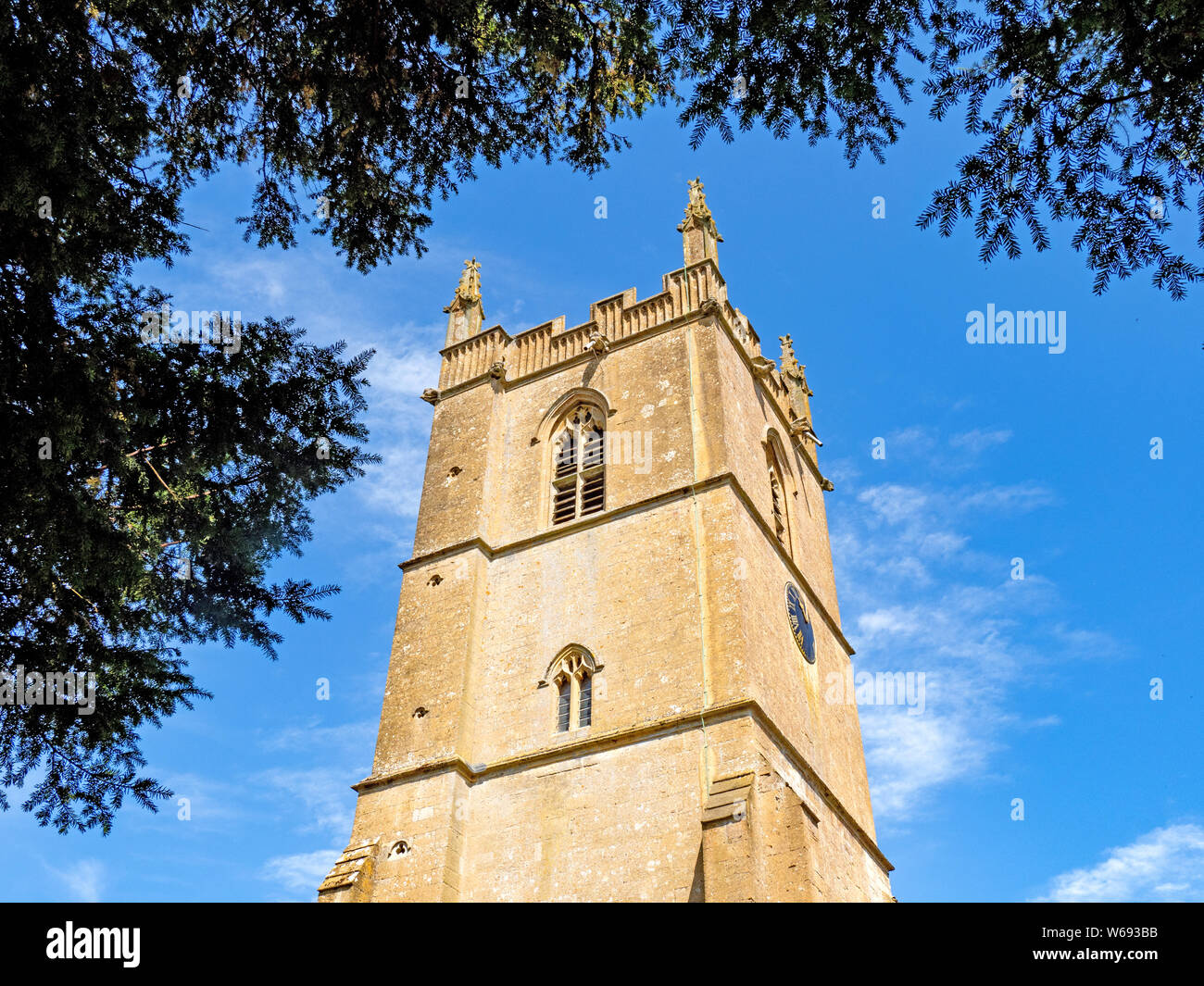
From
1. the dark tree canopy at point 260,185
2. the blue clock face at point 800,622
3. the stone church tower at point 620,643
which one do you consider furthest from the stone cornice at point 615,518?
the dark tree canopy at point 260,185

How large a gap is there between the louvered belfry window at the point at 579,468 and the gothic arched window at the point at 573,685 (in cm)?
344

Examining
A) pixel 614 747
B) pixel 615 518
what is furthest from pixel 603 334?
pixel 614 747

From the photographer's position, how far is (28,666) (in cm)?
838

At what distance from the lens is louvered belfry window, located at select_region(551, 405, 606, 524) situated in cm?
2138

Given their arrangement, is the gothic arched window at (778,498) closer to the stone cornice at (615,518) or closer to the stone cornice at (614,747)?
the stone cornice at (615,518)

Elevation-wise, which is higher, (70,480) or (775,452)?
(775,452)

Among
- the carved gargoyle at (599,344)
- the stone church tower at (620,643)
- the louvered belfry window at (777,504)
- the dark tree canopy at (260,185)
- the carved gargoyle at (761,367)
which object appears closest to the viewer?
the dark tree canopy at (260,185)

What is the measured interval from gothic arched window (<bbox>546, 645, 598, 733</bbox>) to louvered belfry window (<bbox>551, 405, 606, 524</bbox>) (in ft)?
11.3

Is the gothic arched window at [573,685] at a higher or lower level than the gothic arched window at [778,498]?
lower

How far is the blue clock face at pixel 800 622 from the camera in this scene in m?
20.7

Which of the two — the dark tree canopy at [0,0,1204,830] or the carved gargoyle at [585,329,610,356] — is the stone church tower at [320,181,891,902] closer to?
the carved gargoyle at [585,329,610,356]
